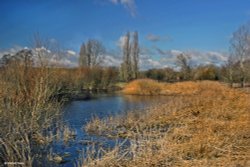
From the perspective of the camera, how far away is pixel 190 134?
9.60m

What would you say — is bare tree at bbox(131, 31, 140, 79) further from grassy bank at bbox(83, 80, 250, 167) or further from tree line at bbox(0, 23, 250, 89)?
grassy bank at bbox(83, 80, 250, 167)

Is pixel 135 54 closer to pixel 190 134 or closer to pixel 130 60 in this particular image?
pixel 130 60

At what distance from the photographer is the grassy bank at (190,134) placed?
7777 millimetres

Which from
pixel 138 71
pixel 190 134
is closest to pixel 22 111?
pixel 190 134

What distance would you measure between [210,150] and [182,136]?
4.15ft

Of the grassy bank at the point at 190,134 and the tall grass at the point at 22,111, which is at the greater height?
the tall grass at the point at 22,111

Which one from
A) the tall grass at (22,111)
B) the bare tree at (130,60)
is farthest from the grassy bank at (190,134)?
the bare tree at (130,60)

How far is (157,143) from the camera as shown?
8.66 m

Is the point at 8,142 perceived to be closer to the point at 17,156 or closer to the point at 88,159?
the point at 17,156

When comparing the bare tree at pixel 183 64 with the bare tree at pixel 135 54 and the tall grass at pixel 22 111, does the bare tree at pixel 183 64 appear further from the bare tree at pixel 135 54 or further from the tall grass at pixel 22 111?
the tall grass at pixel 22 111

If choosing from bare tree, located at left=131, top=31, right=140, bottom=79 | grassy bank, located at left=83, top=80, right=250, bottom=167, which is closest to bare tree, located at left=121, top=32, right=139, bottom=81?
bare tree, located at left=131, top=31, right=140, bottom=79

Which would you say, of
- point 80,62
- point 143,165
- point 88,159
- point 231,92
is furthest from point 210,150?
point 80,62

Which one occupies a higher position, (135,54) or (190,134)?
(135,54)

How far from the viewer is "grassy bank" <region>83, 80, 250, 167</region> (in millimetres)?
7777
